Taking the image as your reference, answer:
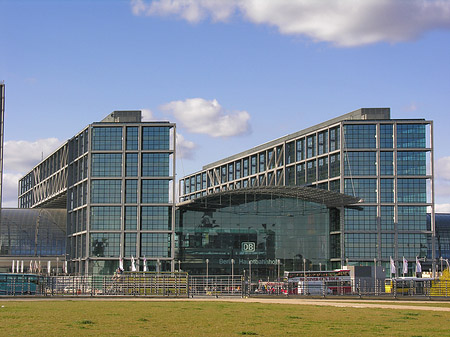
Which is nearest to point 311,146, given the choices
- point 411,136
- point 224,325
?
point 411,136

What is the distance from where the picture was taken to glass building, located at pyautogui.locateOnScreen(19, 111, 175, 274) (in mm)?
148250

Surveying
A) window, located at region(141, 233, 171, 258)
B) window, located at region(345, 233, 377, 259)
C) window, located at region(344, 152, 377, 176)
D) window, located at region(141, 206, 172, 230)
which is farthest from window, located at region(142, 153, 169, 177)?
window, located at region(345, 233, 377, 259)

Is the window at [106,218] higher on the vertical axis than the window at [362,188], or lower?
lower

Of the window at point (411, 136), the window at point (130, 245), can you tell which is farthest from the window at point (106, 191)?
the window at point (411, 136)

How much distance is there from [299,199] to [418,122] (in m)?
30.5

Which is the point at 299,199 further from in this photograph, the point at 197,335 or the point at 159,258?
the point at 197,335

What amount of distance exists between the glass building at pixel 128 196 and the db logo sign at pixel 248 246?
1431 cm

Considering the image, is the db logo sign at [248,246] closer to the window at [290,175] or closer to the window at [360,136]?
the window at [360,136]

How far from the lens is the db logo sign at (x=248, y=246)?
145m

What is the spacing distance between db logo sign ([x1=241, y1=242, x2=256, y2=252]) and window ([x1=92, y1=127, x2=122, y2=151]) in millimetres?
32275

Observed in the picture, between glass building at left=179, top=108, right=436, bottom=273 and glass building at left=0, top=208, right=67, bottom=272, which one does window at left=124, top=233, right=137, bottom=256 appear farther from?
glass building at left=179, top=108, right=436, bottom=273

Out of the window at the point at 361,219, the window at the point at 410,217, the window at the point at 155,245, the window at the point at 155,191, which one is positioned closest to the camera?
the window at the point at 155,245

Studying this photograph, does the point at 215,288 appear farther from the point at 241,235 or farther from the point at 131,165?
the point at 131,165

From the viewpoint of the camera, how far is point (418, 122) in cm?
15450
